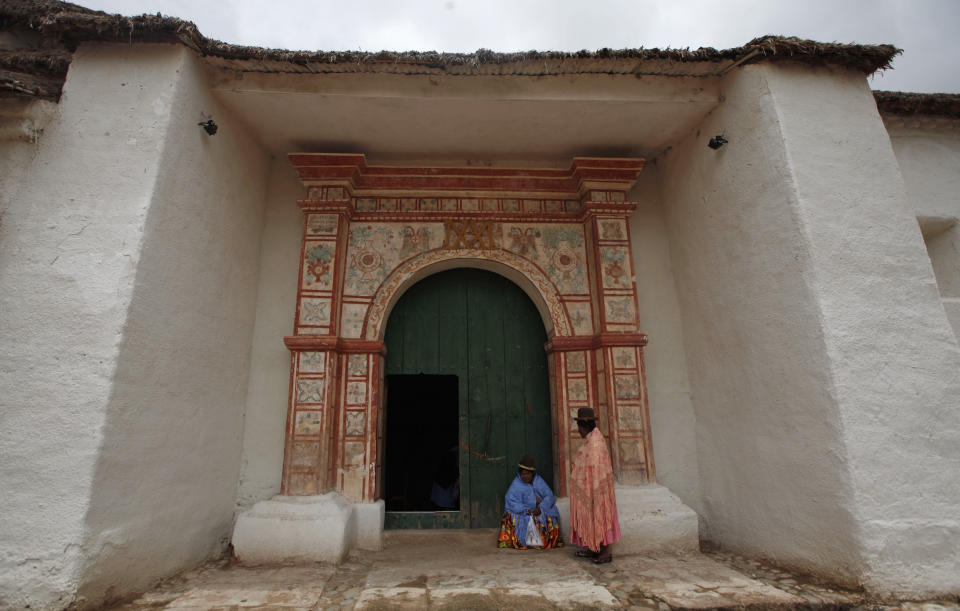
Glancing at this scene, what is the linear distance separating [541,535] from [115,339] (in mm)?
3190

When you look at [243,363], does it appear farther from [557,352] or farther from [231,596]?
[557,352]

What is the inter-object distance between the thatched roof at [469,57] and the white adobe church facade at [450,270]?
0.08 feet

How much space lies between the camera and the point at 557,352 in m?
4.46

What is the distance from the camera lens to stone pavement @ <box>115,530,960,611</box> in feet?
9.16

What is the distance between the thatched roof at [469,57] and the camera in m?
3.44

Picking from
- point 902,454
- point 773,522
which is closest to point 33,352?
point 773,522

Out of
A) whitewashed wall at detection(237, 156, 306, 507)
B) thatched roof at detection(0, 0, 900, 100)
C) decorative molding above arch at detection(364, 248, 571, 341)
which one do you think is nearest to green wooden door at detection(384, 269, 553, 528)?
decorative molding above arch at detection(364, 248, 571, 341)

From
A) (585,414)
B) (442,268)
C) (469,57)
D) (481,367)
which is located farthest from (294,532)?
(469,57)

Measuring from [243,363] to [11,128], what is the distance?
2.13 meters

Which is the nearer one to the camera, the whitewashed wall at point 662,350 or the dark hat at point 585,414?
the dark hat at point 585,414

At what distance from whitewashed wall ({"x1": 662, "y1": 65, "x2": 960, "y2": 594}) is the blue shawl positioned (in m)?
1.29

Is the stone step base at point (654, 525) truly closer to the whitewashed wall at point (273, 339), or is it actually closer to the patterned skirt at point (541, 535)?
the patterned skirt at point (541, 535)

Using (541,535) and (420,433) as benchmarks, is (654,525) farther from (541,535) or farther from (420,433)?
(420,433)

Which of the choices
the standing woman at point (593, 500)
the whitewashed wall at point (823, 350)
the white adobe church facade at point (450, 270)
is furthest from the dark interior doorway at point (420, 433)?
the whitewashed wall at point (823, 350)
